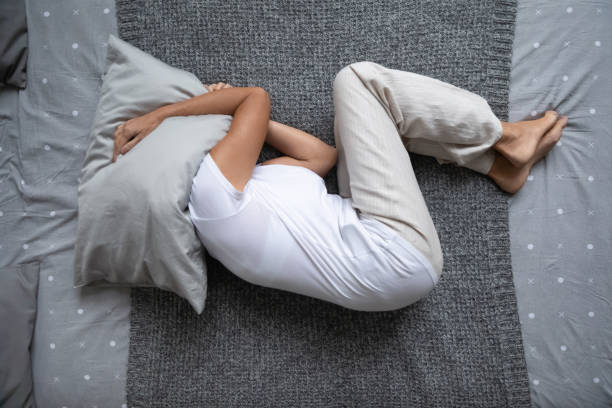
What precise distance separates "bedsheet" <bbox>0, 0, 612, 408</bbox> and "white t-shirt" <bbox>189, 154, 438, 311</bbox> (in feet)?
1.44

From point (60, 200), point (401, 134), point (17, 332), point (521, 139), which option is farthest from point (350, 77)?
point (17, 332)

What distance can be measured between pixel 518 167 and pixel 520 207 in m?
0.13

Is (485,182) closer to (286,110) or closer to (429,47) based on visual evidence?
(429,47)

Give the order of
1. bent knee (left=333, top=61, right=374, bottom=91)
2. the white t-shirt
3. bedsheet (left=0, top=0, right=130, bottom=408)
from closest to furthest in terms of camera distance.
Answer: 1. the white t-shirt
2. bent knee (left=333, top=61, right=374, bottom=91)
3. bedsheet (left=0, top=0, right=130, bottom=408)

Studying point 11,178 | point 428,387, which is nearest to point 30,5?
point 11,178

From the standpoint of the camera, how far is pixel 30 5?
121cm

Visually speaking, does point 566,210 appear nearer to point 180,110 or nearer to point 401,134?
point 401,134

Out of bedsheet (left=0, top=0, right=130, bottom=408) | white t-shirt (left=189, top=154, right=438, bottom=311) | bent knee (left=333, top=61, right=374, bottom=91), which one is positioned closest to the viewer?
white t-shirt (left=189, top=154, right=438, bottom=311)

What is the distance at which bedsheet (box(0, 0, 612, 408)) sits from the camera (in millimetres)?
1118

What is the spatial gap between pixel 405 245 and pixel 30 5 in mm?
1361

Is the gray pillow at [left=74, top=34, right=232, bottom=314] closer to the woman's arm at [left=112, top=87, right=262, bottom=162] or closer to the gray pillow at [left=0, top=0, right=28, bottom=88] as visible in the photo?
the woman's arm at [left=112, top=87, right=262, bottom=162]

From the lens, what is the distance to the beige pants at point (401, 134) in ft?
3.21

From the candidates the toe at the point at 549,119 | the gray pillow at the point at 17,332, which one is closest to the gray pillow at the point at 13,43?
the gray pillow at the point at 17,332

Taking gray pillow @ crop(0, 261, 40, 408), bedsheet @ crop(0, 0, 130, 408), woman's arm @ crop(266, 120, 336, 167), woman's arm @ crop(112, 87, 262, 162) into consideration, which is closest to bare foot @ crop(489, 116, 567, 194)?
woman's arm @ crop(266, 120, 336, 167)
